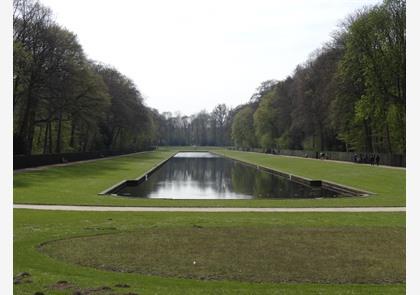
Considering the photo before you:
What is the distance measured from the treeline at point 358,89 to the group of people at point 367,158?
2.61 meters

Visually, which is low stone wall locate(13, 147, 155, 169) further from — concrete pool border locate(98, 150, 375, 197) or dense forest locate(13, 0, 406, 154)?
concrete pool border locate(98, 150, 375, 197)

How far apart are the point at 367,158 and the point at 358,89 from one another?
7.92 m

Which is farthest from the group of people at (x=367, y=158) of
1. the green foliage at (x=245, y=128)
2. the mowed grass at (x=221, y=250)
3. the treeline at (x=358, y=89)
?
the green foliage at (x=245, y=128)

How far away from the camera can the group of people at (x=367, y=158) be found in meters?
51.2

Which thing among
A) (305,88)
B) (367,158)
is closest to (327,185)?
(367,158)

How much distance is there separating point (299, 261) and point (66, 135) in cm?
6632

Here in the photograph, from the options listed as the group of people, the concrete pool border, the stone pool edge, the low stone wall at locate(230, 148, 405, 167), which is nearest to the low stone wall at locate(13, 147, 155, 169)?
the concrete pool border

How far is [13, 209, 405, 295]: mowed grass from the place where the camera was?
850cm

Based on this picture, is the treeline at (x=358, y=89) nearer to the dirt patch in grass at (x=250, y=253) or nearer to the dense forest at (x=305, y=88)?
the dense forest at (x=305, y=88)

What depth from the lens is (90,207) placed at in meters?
20.0

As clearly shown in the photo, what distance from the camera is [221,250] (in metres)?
11.3

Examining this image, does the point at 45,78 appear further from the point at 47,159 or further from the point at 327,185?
the point at 327,185

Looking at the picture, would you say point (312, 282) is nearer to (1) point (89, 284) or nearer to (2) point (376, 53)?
(1) point (89, 284)

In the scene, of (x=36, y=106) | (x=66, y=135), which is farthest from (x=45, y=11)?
(x=66, y=135)
